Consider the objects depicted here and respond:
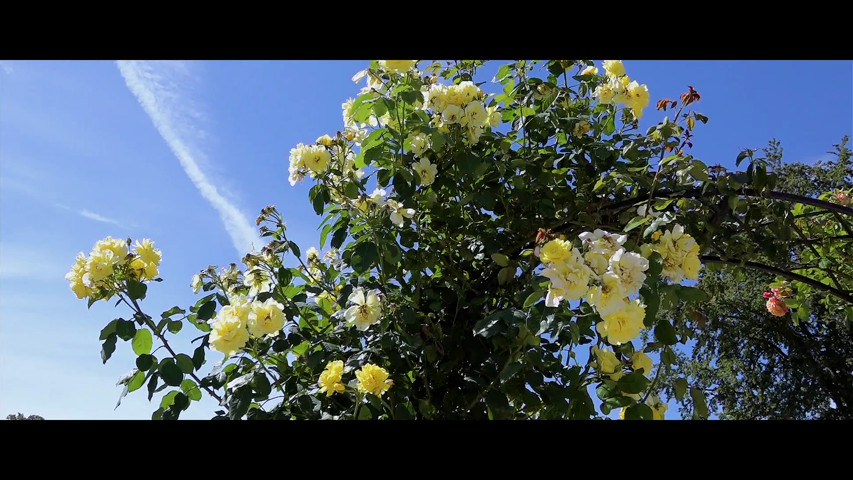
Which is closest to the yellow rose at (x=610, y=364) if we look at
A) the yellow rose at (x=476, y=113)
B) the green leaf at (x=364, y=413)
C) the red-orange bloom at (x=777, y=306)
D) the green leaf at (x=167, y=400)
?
the green leaf at (x=364, y=413)

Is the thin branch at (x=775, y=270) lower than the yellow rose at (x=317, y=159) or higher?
lower

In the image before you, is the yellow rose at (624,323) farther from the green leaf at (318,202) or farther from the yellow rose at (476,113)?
the green leaf at (318,202)

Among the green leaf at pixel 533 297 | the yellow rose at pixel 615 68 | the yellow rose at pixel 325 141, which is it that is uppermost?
the yellow rose at pixel 615 68

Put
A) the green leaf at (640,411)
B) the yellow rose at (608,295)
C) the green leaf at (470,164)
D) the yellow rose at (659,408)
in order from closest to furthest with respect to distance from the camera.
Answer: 1. the yellow rose at (608,295)
2. the green leaf at (640,411)
3. the yellow rose at (659,408)
4. the green leaf at (470,164)

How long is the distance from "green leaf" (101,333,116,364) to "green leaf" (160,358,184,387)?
0.14 metres

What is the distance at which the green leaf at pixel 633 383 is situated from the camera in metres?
1.56

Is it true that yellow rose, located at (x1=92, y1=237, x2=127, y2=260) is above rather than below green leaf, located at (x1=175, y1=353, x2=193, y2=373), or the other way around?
above

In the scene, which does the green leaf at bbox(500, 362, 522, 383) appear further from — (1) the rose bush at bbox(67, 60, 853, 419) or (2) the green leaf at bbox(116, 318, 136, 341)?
(2) the green leaf at bbox(116, 318, 136, 341)

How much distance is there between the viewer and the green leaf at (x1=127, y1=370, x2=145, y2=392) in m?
1.69

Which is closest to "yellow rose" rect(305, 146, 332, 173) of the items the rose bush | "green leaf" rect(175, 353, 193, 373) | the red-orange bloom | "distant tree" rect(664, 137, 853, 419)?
the rose bush

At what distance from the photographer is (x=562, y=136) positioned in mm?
2221

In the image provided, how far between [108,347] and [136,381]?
0.13m

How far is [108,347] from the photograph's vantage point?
64.1 inches
